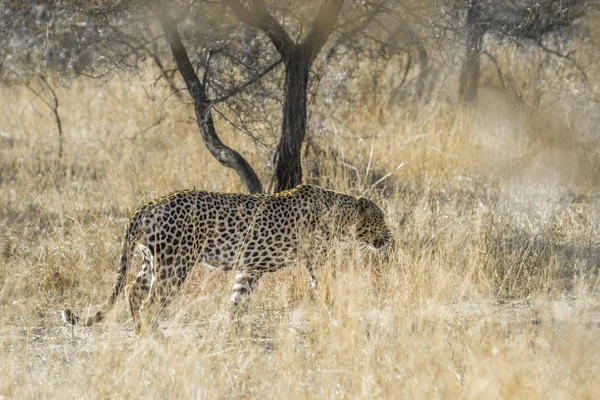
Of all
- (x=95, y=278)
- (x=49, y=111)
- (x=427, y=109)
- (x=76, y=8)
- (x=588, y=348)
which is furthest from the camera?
(x=49, y=111)

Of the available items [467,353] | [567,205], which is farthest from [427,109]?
[467,353]

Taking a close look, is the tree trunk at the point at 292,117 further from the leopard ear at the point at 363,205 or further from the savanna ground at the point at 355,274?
the leopard ear at the point at 363,205

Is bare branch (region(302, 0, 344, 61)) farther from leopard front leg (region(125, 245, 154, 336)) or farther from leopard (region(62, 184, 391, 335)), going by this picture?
leopard front leg (region(125, 245, 154, 336))

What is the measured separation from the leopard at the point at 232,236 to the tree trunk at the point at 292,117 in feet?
3.58

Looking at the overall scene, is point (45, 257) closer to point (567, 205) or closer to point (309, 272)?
point (309, 272)

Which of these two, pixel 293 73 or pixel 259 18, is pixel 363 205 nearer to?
pixel 293 73

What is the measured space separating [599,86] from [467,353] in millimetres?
8583

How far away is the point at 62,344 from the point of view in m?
5.28

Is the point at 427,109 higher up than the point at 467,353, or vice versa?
the point at 427,109

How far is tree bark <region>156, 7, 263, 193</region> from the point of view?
24.2ft

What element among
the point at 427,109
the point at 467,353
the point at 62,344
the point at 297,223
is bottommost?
the point at 62,344

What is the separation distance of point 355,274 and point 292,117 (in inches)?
77.0

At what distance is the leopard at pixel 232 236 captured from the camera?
5281 millimetres

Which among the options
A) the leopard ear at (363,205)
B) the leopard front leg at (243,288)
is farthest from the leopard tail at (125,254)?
the leopard ear at (363,205)
